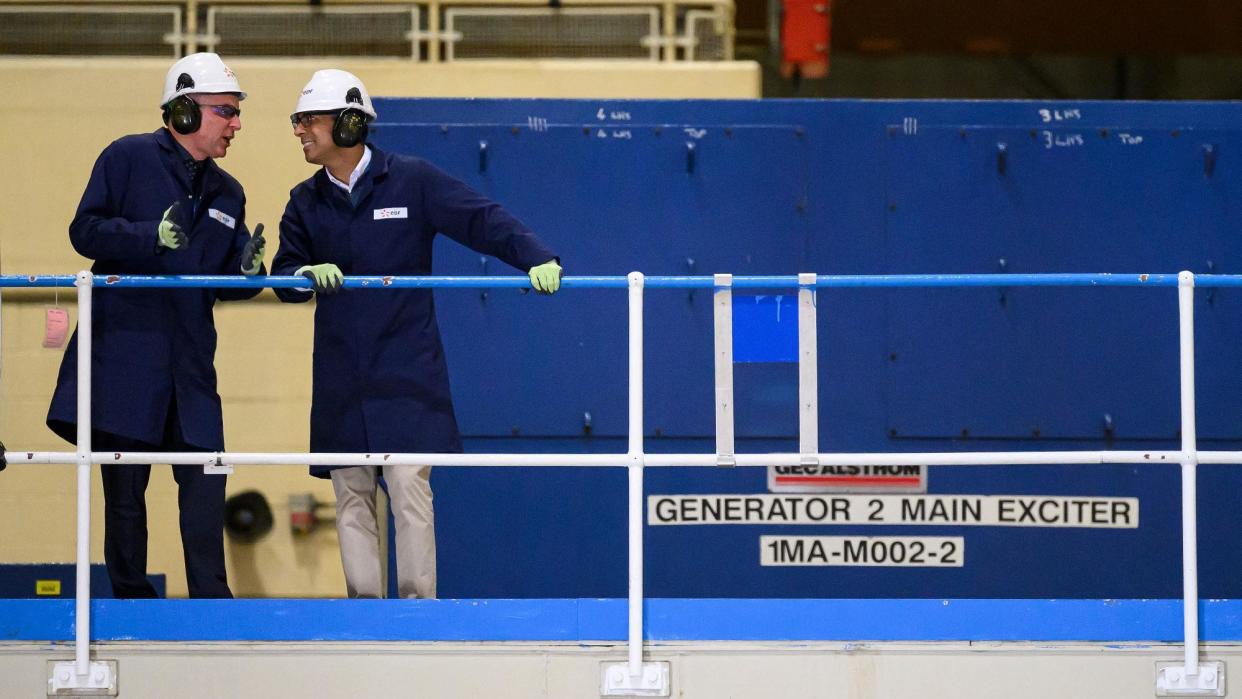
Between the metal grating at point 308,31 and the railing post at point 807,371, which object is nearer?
the railing post at point 807,371

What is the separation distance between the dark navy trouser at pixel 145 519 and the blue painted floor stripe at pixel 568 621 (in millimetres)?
172

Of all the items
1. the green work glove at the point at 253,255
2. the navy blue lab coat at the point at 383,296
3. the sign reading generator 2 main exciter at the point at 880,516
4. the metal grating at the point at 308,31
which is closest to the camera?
the green work glove at the point at 253,255

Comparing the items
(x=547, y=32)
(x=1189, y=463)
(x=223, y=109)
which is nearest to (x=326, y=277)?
(x=223, y=109)

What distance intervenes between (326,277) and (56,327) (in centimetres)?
78

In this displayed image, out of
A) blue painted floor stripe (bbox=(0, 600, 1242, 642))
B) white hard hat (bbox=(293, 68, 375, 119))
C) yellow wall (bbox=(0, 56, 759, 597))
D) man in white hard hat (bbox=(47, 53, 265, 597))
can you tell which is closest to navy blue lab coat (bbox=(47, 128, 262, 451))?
man in white hard hat (bbox=(47, 53, 265, 597))

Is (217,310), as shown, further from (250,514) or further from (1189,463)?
(1189,463)

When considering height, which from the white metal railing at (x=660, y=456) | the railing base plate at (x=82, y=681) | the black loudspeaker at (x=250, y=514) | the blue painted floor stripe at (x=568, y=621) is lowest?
the railing base plate at (x=82, y=681)

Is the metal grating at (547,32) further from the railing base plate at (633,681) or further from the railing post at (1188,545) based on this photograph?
the railing base plate at (633,681)

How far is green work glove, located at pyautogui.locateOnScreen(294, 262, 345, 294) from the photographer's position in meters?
3.87

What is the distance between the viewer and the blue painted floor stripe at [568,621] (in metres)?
3.90

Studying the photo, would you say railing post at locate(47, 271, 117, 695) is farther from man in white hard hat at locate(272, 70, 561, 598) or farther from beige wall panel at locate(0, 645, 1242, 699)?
man in white hard hat at locate(272, 70, 561, 598)

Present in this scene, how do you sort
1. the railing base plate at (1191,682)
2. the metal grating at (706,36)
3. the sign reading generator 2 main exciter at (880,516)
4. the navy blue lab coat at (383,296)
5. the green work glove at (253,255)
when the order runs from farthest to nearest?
the metal grating at (706,36)
the sign reading generator 2 main exciter at (880,516)
the navy blue lab coat at (383,296)
the green work glove at (253,255)
the railing base plate at (1191,682)

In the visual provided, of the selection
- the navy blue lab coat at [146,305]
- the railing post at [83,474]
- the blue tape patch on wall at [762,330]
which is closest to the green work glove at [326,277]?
the navy blue lab coat at [146,305]

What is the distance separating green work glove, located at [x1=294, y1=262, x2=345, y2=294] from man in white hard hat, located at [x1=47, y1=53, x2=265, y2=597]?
22 centimetres
